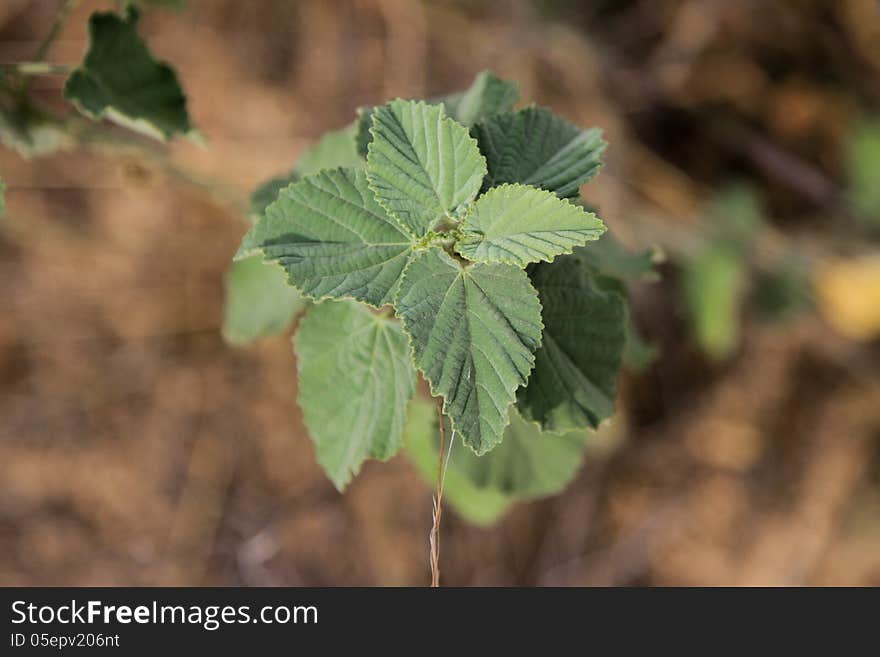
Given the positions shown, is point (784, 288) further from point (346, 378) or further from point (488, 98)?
point (346, 378)

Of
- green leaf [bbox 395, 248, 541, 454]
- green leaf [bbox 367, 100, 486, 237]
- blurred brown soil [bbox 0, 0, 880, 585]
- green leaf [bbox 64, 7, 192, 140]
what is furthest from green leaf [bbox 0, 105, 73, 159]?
blurred brown soil [bbox 0, 0, 880, 585]

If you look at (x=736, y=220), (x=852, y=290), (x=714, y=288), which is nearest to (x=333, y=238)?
(x=714, y=288)

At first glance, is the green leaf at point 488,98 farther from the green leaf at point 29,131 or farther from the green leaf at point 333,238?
the green leaf at point 29,131

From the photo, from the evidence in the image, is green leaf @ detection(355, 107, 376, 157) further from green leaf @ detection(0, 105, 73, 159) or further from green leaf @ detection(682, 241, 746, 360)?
green leaf @ detection(682, 241, 746, 360)
